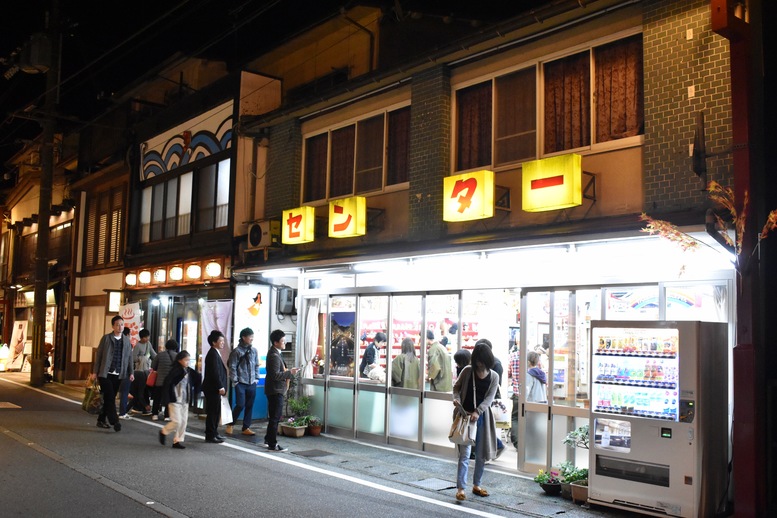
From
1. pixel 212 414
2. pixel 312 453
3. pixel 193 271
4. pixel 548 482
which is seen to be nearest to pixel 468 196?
pixel 548 482

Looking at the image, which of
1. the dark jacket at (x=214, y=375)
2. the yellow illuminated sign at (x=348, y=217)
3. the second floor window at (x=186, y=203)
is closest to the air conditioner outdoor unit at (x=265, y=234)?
the yellow illuminated sign at (x=348, y=217)

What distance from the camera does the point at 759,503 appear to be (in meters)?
7.73

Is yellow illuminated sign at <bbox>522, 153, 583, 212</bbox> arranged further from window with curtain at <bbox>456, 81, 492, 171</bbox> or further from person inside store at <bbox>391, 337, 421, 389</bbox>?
person inside store at <bbox>391, 337, 421, 389</bbox>

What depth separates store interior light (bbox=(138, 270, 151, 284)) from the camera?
2142 cm

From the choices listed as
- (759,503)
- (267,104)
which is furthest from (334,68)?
(759,503)

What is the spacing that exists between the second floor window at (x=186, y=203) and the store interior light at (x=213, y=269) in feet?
4.57

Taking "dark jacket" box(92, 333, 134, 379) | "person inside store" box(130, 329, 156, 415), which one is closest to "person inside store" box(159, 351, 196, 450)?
"dark jacket" box(92, 333, 134, 379)

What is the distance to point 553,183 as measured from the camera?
10.1 metres

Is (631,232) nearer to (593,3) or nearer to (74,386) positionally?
(593,3)

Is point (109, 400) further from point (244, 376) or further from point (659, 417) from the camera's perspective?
point (659, 417)

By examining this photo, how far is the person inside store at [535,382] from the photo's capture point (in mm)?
10742

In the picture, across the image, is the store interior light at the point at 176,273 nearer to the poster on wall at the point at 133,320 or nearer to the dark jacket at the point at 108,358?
the poster on wall at the point at 133,320

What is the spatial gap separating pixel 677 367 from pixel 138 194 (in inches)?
792

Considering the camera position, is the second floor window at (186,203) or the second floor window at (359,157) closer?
the second floor window at (359,157)
